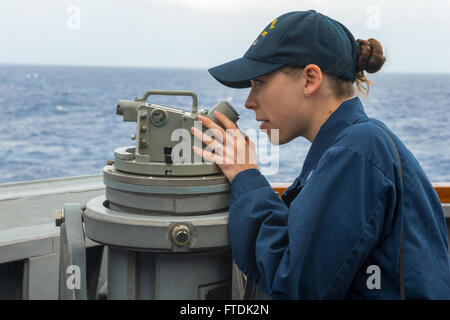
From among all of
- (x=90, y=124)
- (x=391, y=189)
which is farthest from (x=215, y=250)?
(x=90, y=124)

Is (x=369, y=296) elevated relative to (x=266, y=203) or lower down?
lower down

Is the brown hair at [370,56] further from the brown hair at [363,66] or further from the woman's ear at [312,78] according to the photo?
the woman's ear at [312,78]

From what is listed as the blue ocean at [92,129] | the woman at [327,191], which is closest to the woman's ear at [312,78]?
the woman at [327,191]

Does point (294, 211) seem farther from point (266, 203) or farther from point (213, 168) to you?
point (213, 168)

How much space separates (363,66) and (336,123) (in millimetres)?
190

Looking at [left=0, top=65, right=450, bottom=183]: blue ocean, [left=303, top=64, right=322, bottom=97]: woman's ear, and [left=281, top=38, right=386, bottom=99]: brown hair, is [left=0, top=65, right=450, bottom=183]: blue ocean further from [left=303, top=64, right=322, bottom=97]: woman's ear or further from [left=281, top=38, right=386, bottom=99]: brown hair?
[left=303, top=64, right=322, bottom=97]: woman's ear

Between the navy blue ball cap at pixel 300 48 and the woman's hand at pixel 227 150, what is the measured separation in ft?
0.43

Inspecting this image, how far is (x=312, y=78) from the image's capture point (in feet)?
4.17

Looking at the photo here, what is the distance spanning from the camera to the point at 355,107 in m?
1.32

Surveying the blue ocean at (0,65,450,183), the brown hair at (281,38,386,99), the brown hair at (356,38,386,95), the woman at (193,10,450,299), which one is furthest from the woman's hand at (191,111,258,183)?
the blue ocean at (0,65,450,183)

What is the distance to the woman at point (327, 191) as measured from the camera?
1.09 metres

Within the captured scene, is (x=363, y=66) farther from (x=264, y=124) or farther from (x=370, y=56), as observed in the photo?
(x=264, y=124)

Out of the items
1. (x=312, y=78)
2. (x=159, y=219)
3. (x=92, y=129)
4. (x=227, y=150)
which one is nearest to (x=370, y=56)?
(x=312, y=78)
